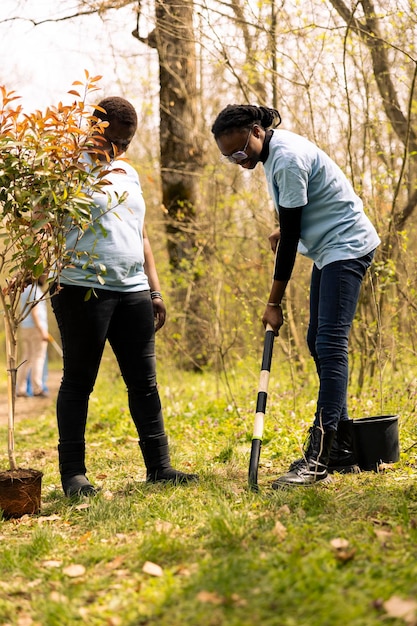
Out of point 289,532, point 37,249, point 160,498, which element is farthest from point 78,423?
point 289,532

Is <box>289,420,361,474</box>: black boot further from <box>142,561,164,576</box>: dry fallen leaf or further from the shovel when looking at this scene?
<box>142,561,164,576</box>: dry fallen leaf

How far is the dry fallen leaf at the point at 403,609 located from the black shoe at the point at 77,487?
196 cm

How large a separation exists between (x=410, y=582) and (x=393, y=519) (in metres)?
0.68

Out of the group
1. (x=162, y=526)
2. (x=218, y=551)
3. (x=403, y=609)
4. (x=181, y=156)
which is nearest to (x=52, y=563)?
(x=162, y=526)

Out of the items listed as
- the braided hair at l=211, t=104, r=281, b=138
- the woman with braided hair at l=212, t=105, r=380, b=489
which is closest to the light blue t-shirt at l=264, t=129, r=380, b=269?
the woman with braided hair at l=212, t=105, r=380, b=489

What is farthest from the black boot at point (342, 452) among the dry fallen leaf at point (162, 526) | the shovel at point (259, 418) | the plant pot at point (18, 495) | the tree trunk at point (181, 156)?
the tree trunk at point (181, 156)

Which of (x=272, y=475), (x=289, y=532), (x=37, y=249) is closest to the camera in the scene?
(x=289, y=532)

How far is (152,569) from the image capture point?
8.27 feet

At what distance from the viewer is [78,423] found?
3.78 metres

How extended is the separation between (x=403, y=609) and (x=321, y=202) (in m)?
2.12

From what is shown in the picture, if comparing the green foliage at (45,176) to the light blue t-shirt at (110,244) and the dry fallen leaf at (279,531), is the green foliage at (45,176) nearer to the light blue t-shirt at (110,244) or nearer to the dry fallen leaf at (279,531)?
the light blue t-shirt at (110,244)

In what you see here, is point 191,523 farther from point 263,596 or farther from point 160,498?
point 263,596

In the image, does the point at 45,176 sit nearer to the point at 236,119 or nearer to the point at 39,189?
the point at 39,189

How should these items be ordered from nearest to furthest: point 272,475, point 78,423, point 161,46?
point 78,423 → point 272,475 → point 161,46
